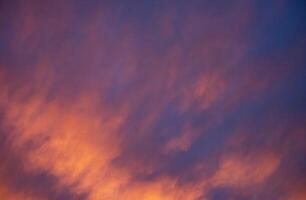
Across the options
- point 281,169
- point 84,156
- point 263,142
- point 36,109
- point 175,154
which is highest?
point 36,109

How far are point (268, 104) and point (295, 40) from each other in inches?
35.0

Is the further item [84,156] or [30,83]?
[84,156]

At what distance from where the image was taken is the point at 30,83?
3.87 meters

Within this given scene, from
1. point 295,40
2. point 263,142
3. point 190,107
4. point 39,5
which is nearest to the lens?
point 39,5

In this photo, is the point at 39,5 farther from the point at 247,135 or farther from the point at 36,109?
the point at 247,135

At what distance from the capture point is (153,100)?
407cm

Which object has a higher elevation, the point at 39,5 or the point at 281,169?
the point at 39,5

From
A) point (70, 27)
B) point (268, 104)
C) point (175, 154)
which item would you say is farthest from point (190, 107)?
point (70, 27)

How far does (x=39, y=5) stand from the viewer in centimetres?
354

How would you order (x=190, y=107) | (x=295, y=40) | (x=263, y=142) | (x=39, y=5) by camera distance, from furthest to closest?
(x=263, y=142)
(x=190, y=107)
(x=295, y=40)
(x=39, y=5)

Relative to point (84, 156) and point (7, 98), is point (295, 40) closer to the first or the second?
point (84, 156)

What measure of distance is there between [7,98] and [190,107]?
2371mm

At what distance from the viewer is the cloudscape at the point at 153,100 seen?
12.0ft

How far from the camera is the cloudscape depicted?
3662 millimetres
